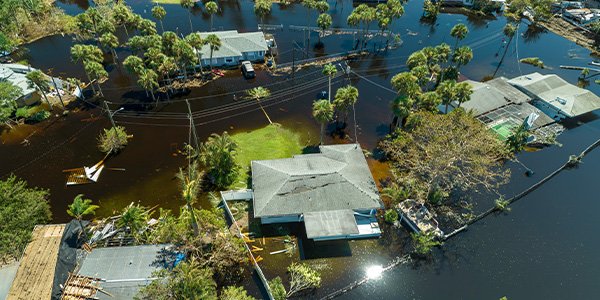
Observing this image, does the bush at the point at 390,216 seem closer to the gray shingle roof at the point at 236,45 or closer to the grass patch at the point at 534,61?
the gray shingle roof at the point at 236,45

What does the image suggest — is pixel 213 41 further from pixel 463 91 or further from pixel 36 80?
pixel 463 91

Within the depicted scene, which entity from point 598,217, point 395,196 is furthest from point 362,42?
point 598,217

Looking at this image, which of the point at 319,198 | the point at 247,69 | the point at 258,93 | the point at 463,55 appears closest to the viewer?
the point at 319,198

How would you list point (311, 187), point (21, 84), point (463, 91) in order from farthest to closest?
point (21, 84) < point (463, 91) < point (311, 187)

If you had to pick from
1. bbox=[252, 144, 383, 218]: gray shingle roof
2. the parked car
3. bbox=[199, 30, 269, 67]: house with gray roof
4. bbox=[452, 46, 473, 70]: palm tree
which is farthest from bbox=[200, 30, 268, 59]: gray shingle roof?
bbox=[452, 46, 473, 70]: palm tree

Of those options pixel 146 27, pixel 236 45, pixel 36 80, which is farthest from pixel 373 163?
pixel 36 80

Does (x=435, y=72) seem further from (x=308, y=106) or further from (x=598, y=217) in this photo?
(x=598, y=217)

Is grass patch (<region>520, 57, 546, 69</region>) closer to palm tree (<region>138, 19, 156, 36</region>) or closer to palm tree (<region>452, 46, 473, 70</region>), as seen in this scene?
palm tree (<region>452, 46, 473, 70</region>)
